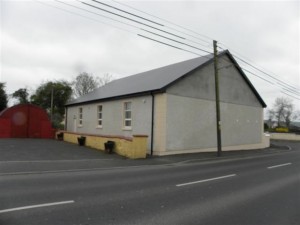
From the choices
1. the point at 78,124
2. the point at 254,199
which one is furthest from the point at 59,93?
the point at 254,199

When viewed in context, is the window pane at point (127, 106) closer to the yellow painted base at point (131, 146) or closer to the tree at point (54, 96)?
the yellow painted base at point (131, 146)

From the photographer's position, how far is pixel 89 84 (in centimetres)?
6706

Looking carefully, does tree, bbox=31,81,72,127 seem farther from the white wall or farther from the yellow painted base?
the yellow painted base

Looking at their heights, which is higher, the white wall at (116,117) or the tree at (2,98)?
the tree at (2,98)

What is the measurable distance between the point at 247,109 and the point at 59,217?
955 inches

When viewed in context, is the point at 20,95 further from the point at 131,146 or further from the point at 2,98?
the point at 131,146

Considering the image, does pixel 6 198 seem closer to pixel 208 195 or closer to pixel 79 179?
pixel 79 179

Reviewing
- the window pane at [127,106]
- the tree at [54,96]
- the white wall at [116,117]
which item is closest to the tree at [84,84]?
the tree at [54,96]

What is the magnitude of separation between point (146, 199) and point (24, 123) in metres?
25.7

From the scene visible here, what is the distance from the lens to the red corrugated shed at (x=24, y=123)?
93.6 ft

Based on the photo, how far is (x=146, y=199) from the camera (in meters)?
7.32

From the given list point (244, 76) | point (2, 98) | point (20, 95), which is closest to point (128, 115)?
point (244, 76)

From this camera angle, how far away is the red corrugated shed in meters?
28.5

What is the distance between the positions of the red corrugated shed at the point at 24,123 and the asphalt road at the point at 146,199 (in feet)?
64.3
